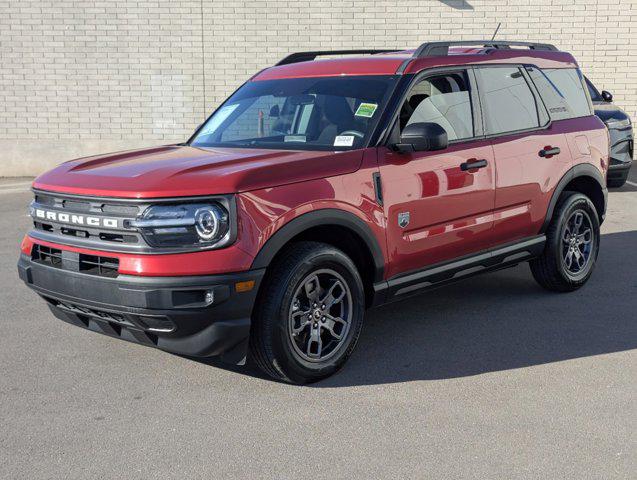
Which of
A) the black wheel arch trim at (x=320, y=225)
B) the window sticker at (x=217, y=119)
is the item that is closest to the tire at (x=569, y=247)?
the black wheel arch trim at (x=320, y=225)

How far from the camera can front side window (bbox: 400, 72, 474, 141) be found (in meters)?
5.09

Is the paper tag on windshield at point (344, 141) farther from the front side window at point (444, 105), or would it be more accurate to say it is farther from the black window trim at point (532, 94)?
the black window trim at point (532, 94)

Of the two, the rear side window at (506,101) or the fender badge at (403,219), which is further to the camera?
the rear side window at (506,101)

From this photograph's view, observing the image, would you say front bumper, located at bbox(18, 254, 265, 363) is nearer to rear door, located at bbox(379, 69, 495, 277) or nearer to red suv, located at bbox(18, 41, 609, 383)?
red suv, located at bbox(18, 41, 609, 383)

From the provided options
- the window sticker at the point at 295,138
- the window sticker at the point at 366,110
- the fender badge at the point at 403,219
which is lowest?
the fender badge at the point at 403,219

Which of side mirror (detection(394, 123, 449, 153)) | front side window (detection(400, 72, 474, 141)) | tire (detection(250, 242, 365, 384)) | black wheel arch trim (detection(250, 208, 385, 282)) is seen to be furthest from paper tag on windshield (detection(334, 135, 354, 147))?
tire (detection(250, 242, 365, 384))

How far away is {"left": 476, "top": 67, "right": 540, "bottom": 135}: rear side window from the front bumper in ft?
7.88

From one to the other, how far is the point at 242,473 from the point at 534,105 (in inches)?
153

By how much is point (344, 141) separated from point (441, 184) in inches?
28.0

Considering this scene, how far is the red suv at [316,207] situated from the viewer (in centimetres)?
400

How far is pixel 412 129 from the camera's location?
4.75m

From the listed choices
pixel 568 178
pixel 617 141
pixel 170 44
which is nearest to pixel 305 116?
pixel 568 178

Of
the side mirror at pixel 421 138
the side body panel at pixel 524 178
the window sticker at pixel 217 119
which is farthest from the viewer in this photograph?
the window sticker at pixel 217 119

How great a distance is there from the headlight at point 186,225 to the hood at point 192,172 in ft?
0.25
